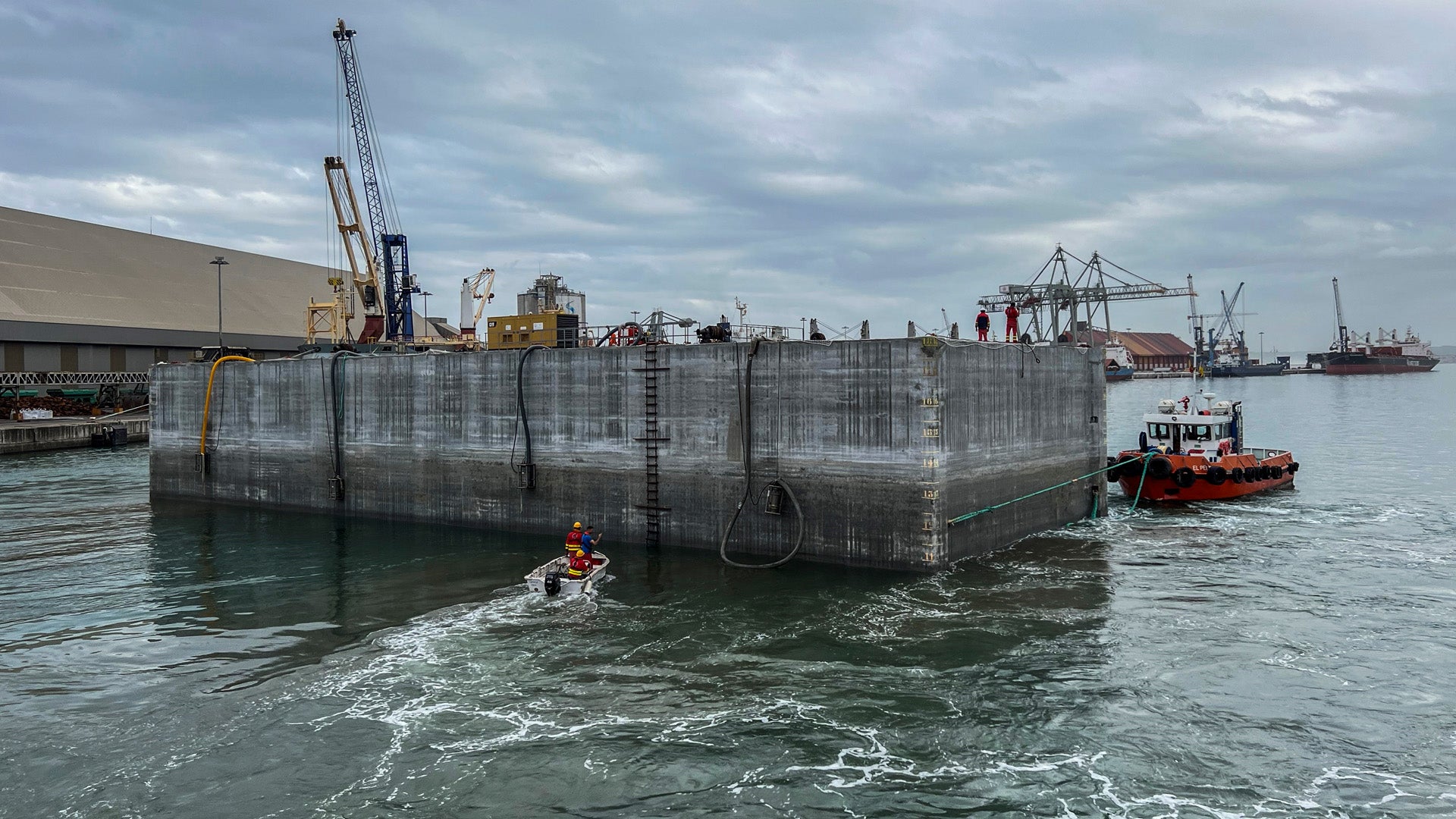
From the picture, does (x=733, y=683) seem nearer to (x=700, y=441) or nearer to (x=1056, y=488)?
(x=700, y=441)

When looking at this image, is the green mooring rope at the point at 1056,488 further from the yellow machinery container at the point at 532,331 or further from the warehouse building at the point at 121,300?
the warehouse building at the point at 121,300

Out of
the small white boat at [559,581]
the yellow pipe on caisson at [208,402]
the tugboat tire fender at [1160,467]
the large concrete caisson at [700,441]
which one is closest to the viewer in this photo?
the small white boat at [559,581]

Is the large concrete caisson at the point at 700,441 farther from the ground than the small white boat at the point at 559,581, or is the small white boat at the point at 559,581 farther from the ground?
the large concrete caisson at the point at 700,441

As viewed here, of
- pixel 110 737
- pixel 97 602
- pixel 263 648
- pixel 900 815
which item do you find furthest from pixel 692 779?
pixel 97 602

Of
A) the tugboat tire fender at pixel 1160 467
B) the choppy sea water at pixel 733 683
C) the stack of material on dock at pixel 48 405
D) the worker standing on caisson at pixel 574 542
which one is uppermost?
the stack of material on dock at pixel 48 405

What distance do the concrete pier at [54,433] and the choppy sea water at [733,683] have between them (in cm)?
3833

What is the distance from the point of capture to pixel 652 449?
26938mm

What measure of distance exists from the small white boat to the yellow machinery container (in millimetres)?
14216

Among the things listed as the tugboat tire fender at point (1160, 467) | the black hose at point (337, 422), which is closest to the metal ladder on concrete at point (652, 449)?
the black hose at point (337, 422)

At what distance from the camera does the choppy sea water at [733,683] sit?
12.5 m

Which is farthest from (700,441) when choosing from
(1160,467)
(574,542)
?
(1160,467)

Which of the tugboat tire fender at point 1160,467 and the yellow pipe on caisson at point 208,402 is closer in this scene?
the tugboat tire fender at point 1160,467

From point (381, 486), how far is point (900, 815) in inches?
1038

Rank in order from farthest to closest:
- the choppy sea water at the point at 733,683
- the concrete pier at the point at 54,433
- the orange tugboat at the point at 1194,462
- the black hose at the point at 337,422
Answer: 1. the concrete pier at the point at 54,433
2. the orange tugboat at the point at 1194,462
3. the black hose at the point at 337,422
4. the choppy sea water at the point at 733,683
